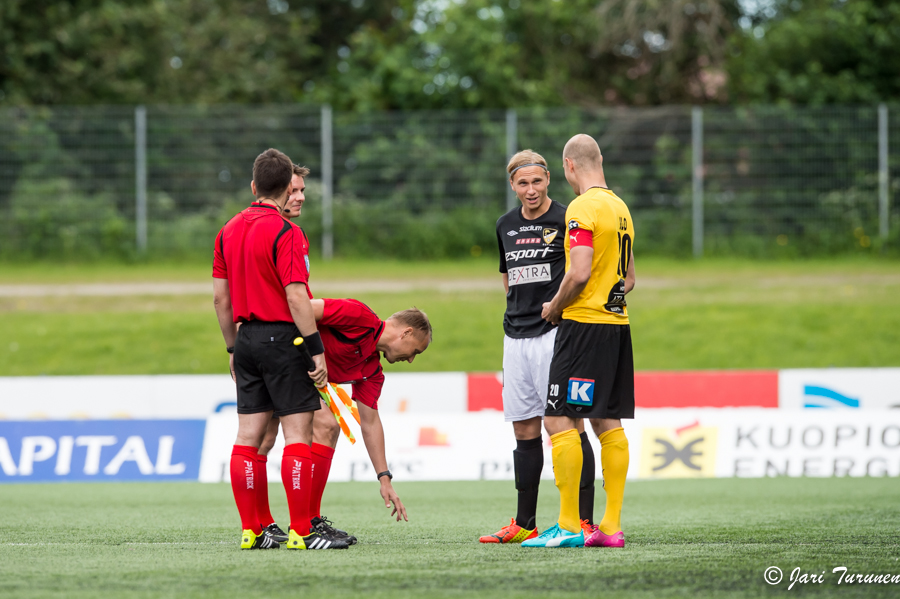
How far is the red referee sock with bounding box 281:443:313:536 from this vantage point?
498 centimetres

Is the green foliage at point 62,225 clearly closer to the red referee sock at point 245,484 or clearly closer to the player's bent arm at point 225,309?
the player's bent arm at point 225,309

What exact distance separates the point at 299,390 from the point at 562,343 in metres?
1.33

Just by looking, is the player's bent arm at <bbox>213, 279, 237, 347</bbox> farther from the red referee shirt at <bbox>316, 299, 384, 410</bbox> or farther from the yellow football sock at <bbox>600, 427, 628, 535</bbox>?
the yellow football sock at <bbox>600, 427, 628, 535</bbox>

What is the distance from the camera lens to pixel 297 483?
4.98 metres

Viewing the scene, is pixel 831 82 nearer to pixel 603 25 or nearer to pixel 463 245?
pixel 603 25

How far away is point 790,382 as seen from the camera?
11188 mm

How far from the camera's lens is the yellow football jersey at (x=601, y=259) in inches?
199

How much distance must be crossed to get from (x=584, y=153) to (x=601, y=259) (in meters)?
0.58

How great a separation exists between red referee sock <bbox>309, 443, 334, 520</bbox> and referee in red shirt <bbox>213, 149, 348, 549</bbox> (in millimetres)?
236

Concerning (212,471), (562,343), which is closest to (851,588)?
(562,343)

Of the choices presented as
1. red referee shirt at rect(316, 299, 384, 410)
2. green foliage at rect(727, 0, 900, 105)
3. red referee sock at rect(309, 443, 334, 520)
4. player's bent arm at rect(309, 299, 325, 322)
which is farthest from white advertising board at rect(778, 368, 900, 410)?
green foliage at rect(727, 0, 900, 105)

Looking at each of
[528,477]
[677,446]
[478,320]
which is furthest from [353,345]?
[478,320]

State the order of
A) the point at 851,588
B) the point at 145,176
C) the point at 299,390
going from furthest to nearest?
the point at 145,176
the point at 299,390
the point at 851,588


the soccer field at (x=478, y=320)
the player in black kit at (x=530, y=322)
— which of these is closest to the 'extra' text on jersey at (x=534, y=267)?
the player in black kit at (x=530, y=322)
